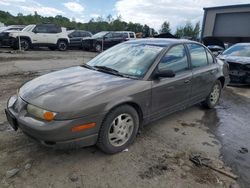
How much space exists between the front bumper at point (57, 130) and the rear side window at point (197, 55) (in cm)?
253

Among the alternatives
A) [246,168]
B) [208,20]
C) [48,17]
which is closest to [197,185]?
[246,168]

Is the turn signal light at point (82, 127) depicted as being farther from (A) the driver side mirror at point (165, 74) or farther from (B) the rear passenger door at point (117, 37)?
(B) the rear passenger door at point (117, 37)

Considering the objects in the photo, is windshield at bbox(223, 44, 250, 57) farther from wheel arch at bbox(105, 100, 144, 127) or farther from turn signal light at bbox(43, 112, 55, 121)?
turn signal light at bbox(43, 112, 55, 121)

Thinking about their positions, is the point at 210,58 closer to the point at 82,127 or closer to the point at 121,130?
the point at 121,130

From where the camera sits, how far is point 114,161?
10.8 feet

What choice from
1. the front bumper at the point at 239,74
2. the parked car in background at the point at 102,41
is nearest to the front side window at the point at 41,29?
the parked car in background at the point at 102,41

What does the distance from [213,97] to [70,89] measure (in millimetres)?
3622

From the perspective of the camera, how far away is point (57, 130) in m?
2.82

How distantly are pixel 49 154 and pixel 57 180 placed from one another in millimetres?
587

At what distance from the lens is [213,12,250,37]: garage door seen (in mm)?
20672

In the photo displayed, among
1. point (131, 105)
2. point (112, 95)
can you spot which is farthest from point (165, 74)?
point (112, 95)

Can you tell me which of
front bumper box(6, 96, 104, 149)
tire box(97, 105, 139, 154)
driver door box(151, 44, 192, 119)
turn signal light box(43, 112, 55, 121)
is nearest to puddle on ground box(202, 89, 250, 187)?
driver door box(151, 44, 192, 119)

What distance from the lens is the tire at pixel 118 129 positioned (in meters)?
3.22

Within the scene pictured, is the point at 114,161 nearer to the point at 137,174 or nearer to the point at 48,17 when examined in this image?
the point at 137,174
